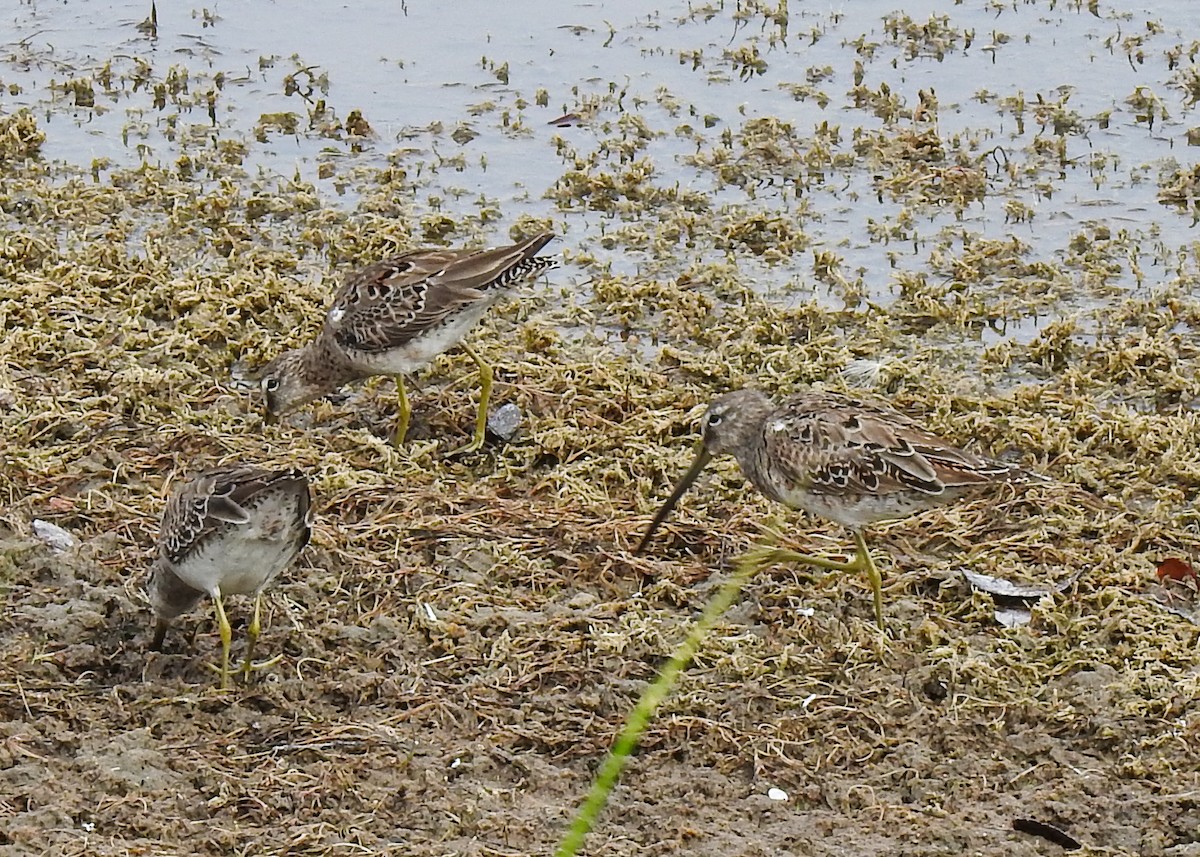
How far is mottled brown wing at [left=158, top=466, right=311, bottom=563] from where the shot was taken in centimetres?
476

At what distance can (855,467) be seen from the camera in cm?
525

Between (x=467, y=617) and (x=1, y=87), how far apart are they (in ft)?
20.8

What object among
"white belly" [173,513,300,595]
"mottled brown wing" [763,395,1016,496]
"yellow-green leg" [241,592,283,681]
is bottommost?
"yellow-green leg" [241,592,283,681]

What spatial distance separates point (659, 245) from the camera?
8.15 metres

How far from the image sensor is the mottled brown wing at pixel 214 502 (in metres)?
4.76

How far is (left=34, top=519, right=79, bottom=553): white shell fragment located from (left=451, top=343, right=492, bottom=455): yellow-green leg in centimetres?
142

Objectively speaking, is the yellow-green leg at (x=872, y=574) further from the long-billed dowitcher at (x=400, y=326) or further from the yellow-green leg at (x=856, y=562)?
the long-billed dowitcher at (x=400, y=326)

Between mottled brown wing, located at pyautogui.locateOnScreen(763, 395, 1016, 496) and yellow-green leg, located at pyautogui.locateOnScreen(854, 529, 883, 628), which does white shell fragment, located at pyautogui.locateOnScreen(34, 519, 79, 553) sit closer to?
mottled brown wing, located at pyautogui.locateOnScreen(763, 395, 1016, 496)

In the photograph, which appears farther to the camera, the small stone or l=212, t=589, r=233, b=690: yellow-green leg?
the small stone

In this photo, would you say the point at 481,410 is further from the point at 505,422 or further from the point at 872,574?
the point at 872,574

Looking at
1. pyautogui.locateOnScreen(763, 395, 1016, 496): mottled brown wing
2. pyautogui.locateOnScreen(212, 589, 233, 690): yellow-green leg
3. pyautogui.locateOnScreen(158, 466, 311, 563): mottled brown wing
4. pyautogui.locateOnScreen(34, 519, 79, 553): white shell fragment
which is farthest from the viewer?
pyautogui.locateOnScreen(34, 519, 79, 553): white shell fragment

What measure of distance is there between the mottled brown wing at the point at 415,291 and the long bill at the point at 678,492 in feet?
4.04

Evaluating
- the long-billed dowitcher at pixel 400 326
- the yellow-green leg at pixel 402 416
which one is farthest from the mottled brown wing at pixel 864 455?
the yellow-green leg at pixel 402 416

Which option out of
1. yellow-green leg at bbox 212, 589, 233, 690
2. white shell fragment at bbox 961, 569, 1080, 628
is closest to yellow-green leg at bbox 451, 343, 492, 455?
yellow-green leg at bbox 212, 589, 233, 690
